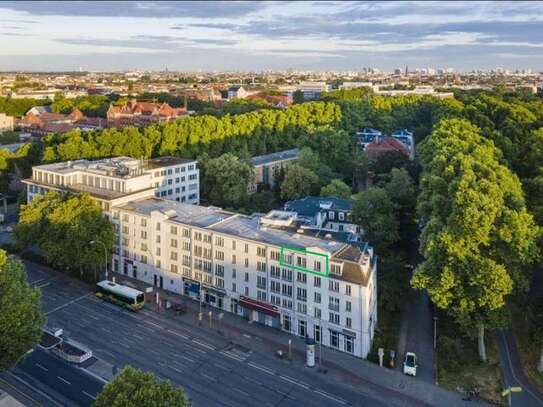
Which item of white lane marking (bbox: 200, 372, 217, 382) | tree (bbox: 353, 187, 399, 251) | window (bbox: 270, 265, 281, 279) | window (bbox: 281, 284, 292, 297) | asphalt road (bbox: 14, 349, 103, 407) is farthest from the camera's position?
tree (bbox: 353, 187, 399, 251)

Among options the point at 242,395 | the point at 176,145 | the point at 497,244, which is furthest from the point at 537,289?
the point at 176,145

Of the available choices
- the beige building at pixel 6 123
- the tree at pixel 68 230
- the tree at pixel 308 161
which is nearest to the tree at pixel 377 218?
the tree at pixel 68 230

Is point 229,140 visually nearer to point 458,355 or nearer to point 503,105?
point 503,105

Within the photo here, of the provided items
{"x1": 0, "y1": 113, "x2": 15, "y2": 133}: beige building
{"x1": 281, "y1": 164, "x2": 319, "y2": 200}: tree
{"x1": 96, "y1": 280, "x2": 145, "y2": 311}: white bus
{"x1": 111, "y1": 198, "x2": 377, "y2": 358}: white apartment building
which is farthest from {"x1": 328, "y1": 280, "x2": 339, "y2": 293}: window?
{"x1": 0, "y1": 113, "x2": 15, "y2": 133}: beige building

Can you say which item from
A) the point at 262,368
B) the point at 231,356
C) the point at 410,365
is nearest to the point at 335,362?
the point at 410,365

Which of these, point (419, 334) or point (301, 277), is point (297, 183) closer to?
point (301, 277)

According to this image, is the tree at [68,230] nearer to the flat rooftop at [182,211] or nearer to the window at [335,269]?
the flat rooftop at [182,211]

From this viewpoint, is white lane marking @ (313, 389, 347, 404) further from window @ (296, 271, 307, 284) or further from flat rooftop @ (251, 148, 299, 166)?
→ flat rooftop @ (251, 148, 299, 166)
